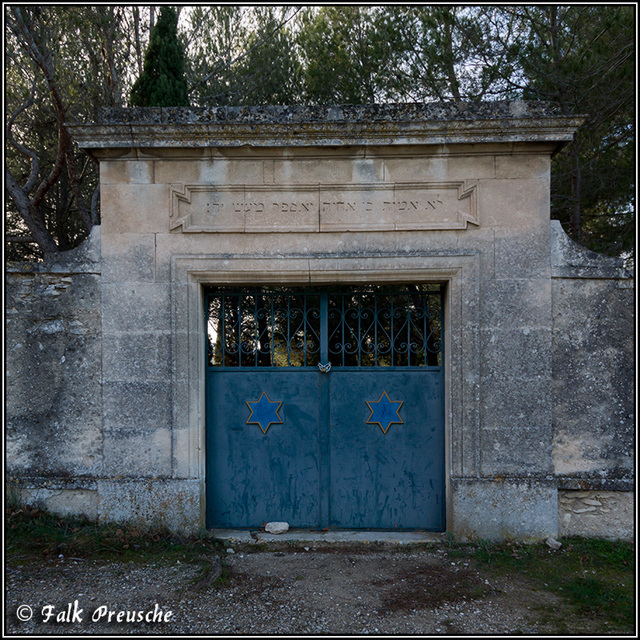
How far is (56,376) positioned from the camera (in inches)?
159

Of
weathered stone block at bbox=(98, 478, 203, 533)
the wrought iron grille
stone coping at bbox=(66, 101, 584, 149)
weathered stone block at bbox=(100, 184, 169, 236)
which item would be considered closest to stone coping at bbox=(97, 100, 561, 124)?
stone coping at bbox=(66, 101, 584, 149)

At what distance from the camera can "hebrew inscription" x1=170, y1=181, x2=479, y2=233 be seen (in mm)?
4008

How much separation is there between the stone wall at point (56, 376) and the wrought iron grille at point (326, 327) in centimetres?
105

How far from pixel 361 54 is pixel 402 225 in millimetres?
4831

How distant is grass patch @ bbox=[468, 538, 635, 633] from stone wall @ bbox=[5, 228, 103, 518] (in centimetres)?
343

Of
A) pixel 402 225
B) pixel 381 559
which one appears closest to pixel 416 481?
pixel 381 559

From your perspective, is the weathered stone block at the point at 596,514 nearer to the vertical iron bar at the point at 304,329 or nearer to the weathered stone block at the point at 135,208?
the vertical iron bar at the point at 304,329

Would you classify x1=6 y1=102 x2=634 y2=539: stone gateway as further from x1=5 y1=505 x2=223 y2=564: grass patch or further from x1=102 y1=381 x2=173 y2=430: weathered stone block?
x1=5 y1=505 x2=223 y2=564: grass patch

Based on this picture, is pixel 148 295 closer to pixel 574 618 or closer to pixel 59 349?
pixel 59 349

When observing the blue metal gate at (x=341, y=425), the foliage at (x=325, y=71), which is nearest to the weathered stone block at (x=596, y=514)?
the blue metal gate at (x=341, y=425)

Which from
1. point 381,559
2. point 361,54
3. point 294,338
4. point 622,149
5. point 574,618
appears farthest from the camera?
point 361,54

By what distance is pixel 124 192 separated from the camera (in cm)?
405

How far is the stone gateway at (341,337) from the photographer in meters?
3.89

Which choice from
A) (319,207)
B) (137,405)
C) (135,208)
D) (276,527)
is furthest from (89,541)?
(319,207)
